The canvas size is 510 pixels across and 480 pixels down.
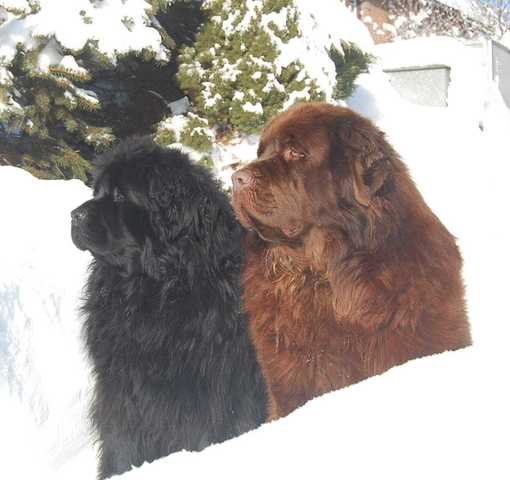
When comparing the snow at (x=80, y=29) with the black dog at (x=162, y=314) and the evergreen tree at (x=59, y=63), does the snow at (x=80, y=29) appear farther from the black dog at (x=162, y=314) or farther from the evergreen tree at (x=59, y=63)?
the black dog at (x=162, y=314)

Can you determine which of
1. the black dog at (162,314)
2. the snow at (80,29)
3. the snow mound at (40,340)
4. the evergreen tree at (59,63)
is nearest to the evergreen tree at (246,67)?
the evergreen tree at (59,63)

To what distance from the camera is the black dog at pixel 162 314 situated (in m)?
3.29

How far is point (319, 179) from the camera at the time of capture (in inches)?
105

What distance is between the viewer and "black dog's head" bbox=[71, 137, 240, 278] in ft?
11.2

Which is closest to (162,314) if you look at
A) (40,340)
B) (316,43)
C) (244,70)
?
(40,340)

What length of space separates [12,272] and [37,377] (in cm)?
81

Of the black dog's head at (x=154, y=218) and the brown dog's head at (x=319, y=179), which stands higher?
the brown dog's head at (x=319, y=179)

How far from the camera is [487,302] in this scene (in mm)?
6434

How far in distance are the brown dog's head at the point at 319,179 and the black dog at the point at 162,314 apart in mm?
771

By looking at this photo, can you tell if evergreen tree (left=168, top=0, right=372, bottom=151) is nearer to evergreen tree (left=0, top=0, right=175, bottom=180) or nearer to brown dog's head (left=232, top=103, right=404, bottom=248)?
evergreen tree (left=0, top=0, right=175, bottom=180)

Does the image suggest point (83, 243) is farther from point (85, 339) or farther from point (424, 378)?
point (424, 378)

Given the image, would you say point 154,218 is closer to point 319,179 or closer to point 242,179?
point 242,179

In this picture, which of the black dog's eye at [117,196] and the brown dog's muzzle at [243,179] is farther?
the black dog's eye at [117,196]

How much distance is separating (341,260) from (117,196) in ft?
4.80
